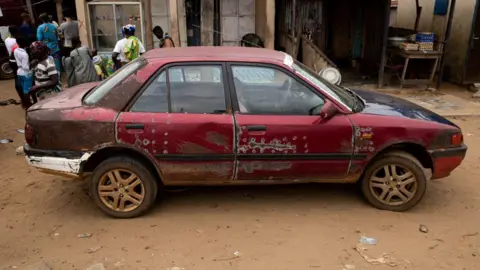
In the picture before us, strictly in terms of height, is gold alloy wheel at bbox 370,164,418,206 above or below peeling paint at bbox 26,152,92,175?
below

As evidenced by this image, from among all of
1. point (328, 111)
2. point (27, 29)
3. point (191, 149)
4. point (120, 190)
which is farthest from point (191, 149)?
point (27, 29)

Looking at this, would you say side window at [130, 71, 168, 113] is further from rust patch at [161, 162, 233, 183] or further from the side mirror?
the side mirror

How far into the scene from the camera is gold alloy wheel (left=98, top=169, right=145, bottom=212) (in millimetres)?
4043

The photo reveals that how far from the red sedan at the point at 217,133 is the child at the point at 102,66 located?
3.41 metres

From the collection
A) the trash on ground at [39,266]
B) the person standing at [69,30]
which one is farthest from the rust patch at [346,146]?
the person standing at [69,30]

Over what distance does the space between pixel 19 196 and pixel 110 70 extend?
3.98 meters

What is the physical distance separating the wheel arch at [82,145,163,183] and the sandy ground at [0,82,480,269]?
51 cm

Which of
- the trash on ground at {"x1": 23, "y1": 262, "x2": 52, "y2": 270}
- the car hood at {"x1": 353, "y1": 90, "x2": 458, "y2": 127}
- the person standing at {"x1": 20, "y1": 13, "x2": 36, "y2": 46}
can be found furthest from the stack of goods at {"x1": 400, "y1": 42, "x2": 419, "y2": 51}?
the person standing at {"x1": 20, "y1": 13, "x2": 36, "y2": 46}

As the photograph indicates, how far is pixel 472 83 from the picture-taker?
398 inches

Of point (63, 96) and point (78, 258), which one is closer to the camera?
point (78, 258)

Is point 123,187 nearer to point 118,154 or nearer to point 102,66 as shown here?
point 118,154

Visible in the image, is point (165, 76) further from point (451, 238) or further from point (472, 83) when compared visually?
point (472, 83)

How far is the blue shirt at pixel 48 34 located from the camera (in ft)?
30.1

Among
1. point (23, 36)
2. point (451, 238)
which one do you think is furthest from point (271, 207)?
point (23, 36)
